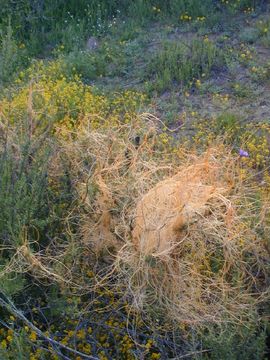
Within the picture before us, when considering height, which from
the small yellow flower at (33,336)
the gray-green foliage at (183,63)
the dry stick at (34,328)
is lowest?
the gray-green foliage at (183,63)

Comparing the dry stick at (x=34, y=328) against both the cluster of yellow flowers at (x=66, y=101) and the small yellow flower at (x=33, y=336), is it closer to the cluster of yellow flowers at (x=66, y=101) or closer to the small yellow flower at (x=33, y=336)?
the small yellow flower at (x=33, y=336)

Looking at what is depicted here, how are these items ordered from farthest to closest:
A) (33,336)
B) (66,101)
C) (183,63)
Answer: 1. (183,63)
2. (66,101)
3. (33,336)

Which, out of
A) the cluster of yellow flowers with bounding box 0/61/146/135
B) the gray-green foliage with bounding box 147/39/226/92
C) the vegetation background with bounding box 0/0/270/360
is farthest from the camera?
the gray-green foliage with bounding box 147/39/226/92

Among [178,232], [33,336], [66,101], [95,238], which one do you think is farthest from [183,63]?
[33,336]

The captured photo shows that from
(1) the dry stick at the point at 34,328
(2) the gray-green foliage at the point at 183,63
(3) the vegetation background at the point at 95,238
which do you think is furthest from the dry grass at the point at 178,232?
(2) the gray-green foliage at the point at 183,63

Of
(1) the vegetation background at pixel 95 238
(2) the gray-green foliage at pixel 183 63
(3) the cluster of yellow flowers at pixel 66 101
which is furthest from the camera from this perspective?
(2) the gray-green foliage at pixel 183 63

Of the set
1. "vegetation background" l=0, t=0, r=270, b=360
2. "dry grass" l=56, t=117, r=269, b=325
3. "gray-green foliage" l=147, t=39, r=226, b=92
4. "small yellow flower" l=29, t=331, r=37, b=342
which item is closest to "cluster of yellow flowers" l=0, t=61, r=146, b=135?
"vegetation background" l=0, t=0, r=270, b=360

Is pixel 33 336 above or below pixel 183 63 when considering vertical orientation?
above

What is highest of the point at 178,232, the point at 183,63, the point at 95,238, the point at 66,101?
the point at 178,232

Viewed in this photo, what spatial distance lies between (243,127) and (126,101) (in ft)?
3.92

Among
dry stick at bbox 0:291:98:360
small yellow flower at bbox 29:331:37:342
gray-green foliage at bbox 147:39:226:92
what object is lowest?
gray-green foliage at bbox 147:39:226:92

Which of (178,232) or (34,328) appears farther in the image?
(178,232)

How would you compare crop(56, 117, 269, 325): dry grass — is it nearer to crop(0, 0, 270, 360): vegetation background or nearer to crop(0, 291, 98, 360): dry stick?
crop(0, 0, 270, 360): vegetation background

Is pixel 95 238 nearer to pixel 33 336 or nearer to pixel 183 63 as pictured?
pixel 33 336
